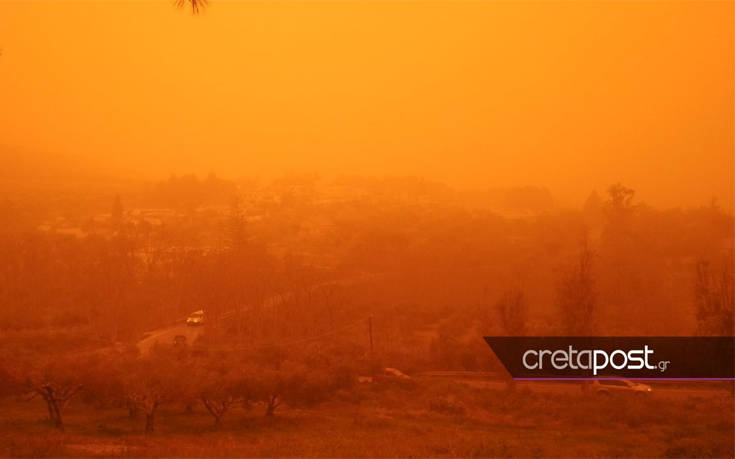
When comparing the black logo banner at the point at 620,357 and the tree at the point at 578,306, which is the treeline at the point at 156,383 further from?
the tree at the point at 578,306

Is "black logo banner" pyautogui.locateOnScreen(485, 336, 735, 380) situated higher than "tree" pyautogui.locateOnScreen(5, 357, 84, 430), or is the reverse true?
"tree" pyautogui.locateOnScreen(5, 357, 84, 430)

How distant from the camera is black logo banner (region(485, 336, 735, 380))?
14586mm

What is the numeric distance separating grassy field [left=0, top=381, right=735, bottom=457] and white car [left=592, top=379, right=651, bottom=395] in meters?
0.60

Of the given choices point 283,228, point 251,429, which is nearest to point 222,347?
point 251,429

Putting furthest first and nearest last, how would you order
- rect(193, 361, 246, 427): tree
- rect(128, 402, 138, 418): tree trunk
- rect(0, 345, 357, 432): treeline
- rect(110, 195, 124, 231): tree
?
rect(110, 195, 124, 231): tree < rect(128, 402, 138, 418): tree trunk < rect(193, 361, 246, 427): tree < rect(0, 345, 357, 432): treeline

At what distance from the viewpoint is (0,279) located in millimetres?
23109

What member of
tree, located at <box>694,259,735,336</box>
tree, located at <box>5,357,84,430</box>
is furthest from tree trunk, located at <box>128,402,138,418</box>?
tree, located at <box>694,259,735,336</box>

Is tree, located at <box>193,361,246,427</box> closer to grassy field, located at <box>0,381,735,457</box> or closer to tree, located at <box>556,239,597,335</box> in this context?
grassy field, located at <box>0,381,735,457</box>

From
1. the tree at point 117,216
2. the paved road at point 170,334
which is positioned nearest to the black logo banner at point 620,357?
the paved road at point 170,334

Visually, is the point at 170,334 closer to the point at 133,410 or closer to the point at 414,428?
the point at 133,410

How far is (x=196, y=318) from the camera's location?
21.3 metres

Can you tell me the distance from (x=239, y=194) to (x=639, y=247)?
26018 millimetres

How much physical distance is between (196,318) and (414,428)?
12561mm

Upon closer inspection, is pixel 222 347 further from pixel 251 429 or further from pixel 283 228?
pixel 283 228
